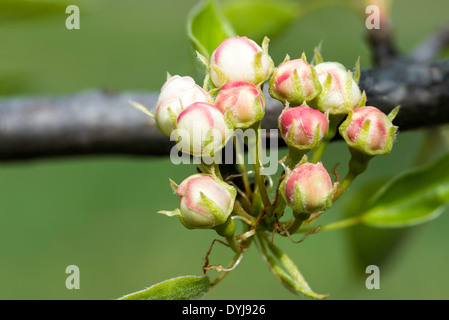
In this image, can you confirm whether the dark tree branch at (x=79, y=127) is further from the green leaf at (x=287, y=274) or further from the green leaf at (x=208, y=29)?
the green leaf at (x=287, y=274)

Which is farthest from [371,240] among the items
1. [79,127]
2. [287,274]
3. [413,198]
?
[79,127]

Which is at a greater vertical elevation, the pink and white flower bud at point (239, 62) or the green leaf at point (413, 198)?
the pink and white flower bud at point (239, 62)

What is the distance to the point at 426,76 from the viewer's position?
85cm

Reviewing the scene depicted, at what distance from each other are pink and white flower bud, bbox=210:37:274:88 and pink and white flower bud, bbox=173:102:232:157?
61 mm

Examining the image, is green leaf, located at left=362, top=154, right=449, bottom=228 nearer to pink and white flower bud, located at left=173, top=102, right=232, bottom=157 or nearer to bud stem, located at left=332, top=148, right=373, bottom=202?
bud stem, located at left=332, top=148, right=373, bottom=202

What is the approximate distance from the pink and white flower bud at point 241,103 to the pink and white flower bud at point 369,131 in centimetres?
11

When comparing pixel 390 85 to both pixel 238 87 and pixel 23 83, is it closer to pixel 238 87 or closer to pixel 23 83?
pixel 238 87

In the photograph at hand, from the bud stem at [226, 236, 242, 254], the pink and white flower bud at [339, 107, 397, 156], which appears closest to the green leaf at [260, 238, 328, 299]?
the bud stem at [226, 236, 242, 254]

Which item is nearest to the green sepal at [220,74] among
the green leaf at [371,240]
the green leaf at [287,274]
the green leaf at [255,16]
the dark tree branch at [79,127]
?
the green leaf at [287,274]

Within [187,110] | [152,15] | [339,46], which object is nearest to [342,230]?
[187,110]

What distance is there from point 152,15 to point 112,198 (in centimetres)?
200

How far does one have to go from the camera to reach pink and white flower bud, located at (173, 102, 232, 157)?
1.88ft

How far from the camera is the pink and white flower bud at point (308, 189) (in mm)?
590

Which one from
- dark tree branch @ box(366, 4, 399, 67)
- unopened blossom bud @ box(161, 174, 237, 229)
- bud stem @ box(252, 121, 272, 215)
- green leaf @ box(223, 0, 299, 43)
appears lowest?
unopened blossom bud @ box(161, 174, 237, 229)
